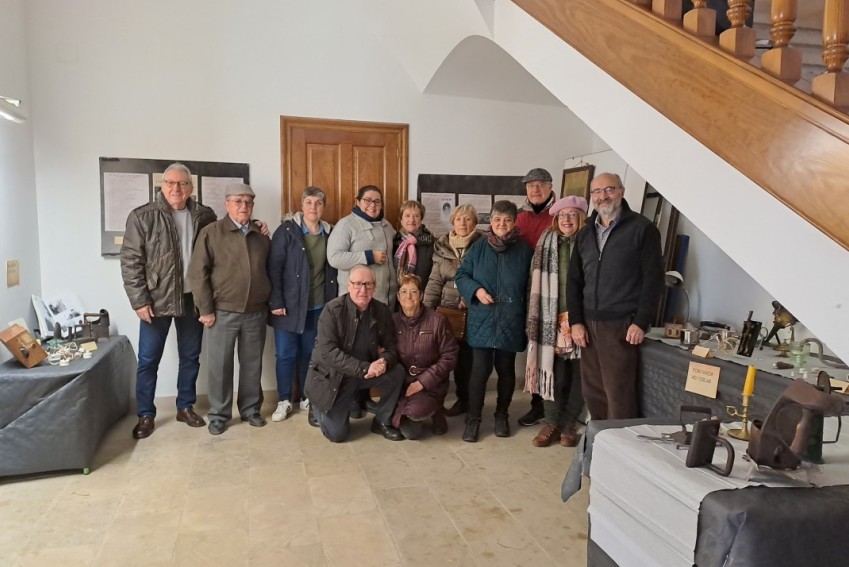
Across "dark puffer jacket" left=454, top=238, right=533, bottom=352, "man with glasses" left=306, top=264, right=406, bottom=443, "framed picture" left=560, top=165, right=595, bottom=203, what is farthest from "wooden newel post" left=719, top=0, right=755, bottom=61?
"framed picture" left=560, top=165, right=595, bottom=203

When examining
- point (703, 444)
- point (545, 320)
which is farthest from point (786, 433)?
point (545, 320)

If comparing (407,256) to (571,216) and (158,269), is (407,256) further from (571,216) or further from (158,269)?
(158,269)

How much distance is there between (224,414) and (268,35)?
2.51 metres

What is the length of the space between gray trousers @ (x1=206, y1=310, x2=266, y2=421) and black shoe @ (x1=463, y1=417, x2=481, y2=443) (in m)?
1.30

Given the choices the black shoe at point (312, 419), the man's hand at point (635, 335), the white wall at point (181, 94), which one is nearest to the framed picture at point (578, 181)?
the white wall at point (181, 94)

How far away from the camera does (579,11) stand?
199 centimetres

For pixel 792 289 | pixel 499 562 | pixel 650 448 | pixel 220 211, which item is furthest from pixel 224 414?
pixel 792 289

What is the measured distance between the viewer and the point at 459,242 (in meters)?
3.61

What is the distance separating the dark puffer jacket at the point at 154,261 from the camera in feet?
10.6

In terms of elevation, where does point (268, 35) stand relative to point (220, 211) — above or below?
above

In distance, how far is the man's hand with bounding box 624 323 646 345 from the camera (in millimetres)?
2695

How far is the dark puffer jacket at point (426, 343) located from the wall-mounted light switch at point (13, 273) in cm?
214

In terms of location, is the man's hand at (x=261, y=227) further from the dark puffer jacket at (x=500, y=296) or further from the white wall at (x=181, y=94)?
the dark puffer jacket at (x=500, y=296)

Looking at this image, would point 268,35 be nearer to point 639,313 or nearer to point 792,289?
point 639,313
